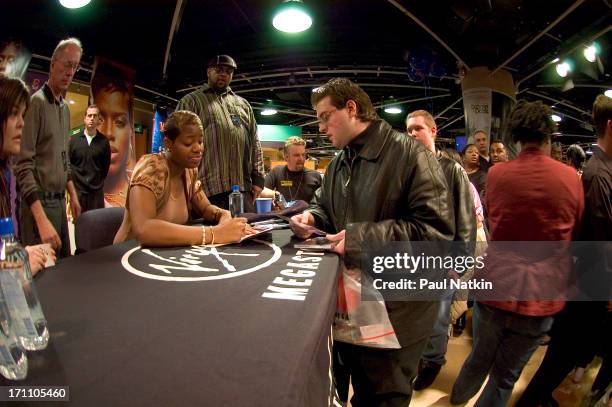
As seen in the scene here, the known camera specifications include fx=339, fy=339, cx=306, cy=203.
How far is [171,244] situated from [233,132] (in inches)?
55.5

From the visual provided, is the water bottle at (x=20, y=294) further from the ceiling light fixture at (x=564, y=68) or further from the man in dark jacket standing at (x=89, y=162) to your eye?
the ceiling light fixture at (x=564, y=68)

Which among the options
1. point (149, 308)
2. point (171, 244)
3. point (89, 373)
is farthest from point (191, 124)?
point (89, 373)

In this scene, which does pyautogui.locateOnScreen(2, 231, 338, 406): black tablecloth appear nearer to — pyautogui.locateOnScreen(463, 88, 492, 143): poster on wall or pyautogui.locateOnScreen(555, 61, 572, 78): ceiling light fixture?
pyautogui.locateOnScreen(463, 88, 492, 143): poster on wall

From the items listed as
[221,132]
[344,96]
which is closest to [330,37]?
[221,132]

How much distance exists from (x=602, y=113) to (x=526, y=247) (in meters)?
0.92

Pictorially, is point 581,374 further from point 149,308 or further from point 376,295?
point 149,308

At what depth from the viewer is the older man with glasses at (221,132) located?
2.49 metres

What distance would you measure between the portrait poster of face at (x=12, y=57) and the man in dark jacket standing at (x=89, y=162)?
4.20ft

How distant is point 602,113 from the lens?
1871 millimetres

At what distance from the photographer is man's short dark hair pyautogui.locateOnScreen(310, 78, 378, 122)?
4.45 ft

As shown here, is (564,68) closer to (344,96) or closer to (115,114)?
(344,96)

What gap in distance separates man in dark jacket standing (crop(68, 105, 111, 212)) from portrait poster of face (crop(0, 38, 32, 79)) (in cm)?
128

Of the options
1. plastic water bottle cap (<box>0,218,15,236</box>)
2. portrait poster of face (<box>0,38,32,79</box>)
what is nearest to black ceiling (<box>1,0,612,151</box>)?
portrait poster of face (<box>0,38,32,79</box>)

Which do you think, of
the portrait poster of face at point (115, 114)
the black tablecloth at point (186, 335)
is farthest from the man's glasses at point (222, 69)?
the portrait poster of face at point (115, 114)
